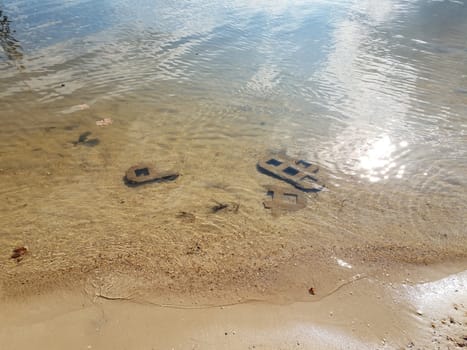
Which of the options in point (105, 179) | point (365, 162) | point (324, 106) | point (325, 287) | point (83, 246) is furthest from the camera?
point (324, 106)

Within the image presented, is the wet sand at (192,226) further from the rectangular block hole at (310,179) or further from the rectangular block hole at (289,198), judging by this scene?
the rectangular block hole at (289,198)

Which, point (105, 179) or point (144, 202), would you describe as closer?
point (144, 202)

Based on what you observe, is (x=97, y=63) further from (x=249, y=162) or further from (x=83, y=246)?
(x=83, y=246)

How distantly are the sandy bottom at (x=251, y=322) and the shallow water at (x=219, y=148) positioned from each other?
1.41 feet

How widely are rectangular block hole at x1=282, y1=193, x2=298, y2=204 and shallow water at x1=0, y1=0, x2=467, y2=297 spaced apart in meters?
0.36

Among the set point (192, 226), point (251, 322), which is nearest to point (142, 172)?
point (192, 226)

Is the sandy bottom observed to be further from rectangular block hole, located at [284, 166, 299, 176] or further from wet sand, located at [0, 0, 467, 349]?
rectangular block hole, located at [284, 166, 299, 176]

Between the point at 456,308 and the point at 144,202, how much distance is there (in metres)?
5.50

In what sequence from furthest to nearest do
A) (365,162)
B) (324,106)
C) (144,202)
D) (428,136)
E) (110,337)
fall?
(324,106)
(428,136)
(365,162)
(144,202)
(110,337)

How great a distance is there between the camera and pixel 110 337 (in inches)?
164

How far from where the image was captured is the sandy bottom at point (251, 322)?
412 cm

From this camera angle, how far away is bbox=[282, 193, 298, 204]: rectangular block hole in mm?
6695

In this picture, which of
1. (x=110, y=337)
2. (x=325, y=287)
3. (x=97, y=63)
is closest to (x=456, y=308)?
(x=325, y=287)

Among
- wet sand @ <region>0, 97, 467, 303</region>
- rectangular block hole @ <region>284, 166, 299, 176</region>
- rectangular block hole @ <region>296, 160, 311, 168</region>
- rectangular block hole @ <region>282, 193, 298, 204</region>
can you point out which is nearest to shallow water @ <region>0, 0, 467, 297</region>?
wet sand @ <region>0, 97, 467, 303</region>
